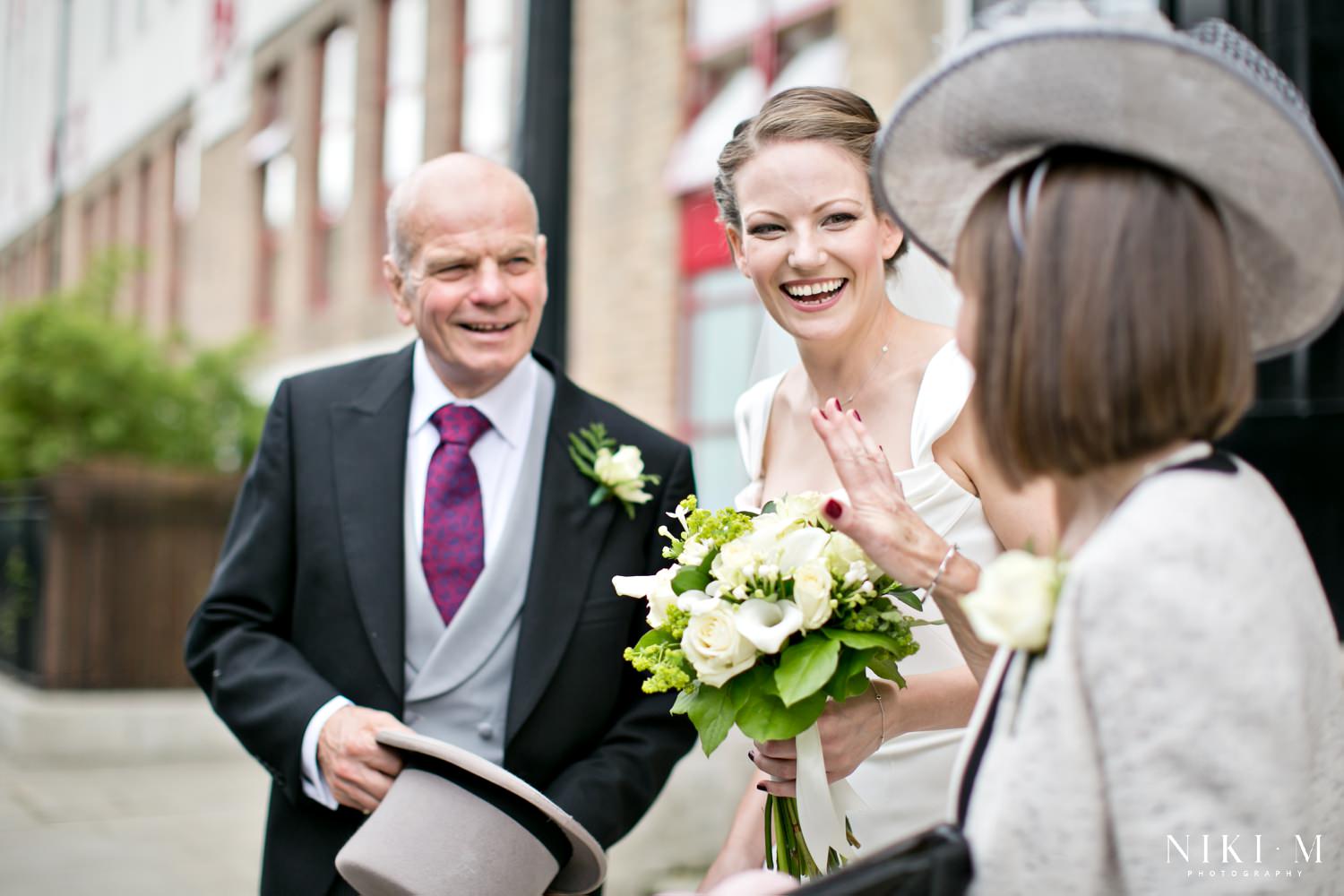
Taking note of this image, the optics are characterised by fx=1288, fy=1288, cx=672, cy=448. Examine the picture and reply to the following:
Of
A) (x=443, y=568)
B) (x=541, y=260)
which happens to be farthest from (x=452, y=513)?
(x=541, y=260)

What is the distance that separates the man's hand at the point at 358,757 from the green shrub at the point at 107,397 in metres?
6.80

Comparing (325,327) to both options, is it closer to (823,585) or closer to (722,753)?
(722,753)

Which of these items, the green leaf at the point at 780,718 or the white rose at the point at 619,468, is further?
the white rose at the point at 619,468

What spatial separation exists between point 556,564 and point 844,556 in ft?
3.02

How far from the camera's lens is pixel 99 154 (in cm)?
2214

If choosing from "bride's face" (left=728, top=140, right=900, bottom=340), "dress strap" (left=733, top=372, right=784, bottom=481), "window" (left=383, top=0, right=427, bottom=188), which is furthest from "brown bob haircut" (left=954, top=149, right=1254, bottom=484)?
"window" (left=383, top=0, right=427, bottom=188)

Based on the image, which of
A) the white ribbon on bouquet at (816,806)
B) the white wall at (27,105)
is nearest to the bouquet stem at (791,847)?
the white ribbon on bouquet at (816,806)

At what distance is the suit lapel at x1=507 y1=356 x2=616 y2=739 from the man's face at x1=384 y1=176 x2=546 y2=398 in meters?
0.21

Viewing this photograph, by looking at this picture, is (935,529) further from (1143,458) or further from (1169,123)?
(1169,123)

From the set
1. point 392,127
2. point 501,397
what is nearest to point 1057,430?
point 501,397

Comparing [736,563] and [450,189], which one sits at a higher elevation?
[450,189]

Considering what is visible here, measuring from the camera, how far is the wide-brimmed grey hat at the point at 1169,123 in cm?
133

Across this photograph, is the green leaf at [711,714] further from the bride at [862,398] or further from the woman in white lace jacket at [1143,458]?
the woman in white lace jacket at [1143,458]

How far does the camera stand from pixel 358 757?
2.33m
